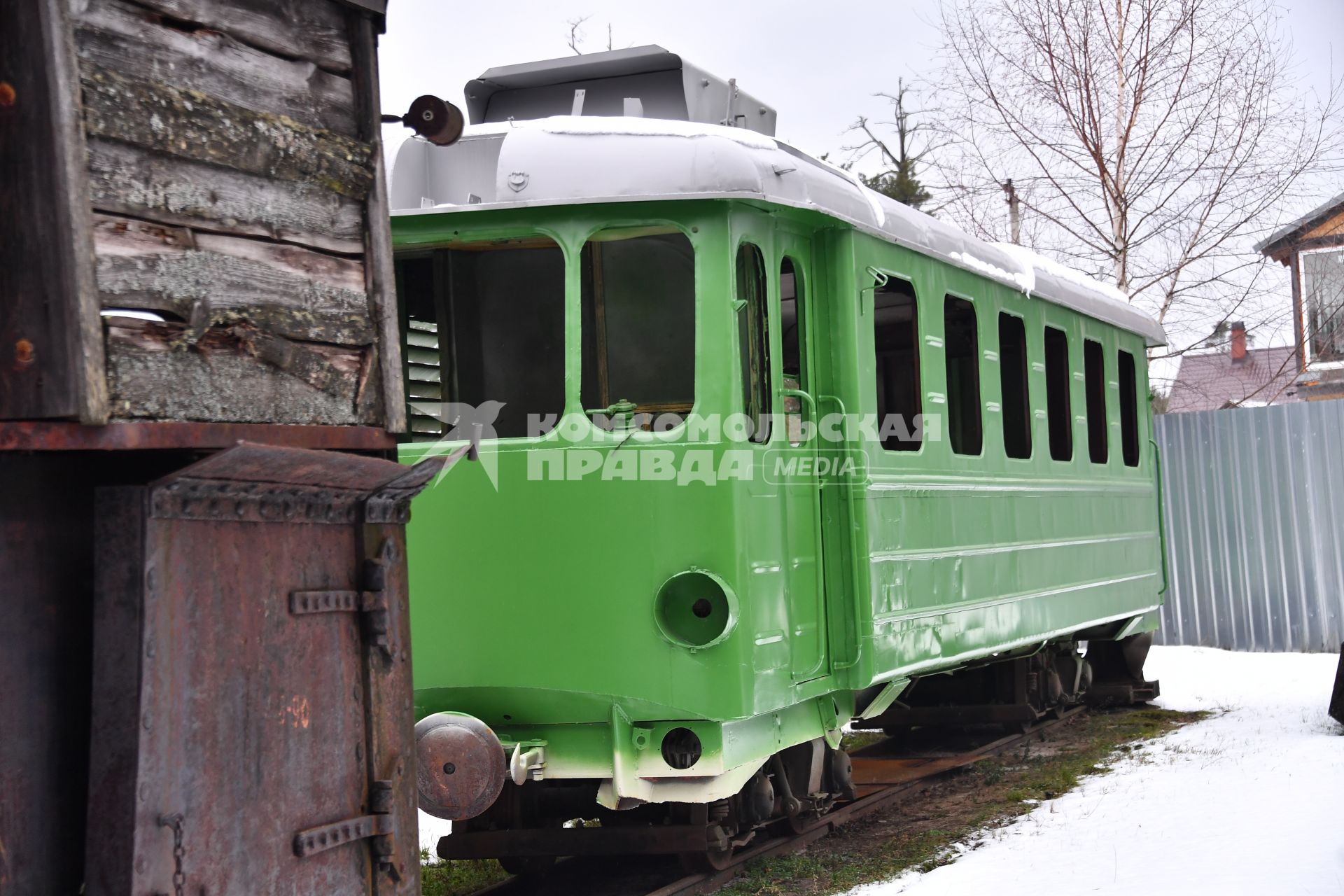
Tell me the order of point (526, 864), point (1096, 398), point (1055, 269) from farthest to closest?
1. point (1096, 398)
2. point (1055, 269)
3. point (526, 864)

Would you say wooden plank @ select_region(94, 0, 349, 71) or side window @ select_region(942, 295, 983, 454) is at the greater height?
wooden plank @ select_region(94, 0, 349, 71)

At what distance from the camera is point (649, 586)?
5453 millimetres

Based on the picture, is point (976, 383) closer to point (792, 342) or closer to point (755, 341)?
point (792, 342)

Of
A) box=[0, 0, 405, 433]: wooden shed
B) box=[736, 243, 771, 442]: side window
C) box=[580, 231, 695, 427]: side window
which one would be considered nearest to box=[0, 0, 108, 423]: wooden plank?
box=[0, 0, 405, 433]: wooden shed

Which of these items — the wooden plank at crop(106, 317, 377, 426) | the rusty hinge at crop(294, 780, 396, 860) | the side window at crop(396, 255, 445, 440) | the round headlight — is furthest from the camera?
the side window at crop(396, 255, 445, 440)

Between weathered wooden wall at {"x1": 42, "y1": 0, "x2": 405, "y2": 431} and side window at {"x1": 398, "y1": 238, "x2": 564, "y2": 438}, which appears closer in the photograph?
weathered wooden wall at {"x1": 42, "y1": 0, "x2": 405, "y2": 431}

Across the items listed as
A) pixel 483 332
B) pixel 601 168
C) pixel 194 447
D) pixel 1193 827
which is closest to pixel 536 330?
pixel 483 332

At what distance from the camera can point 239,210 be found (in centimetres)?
309

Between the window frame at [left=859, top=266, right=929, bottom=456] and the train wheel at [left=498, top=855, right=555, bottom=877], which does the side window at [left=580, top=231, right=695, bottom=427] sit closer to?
the window frame at [left=859, top=266, right=929, bottom=456]

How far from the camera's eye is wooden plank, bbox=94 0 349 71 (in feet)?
10.0

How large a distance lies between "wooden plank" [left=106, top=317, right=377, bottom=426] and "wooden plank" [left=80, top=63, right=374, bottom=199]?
37 cm

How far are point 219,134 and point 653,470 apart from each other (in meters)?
2.71

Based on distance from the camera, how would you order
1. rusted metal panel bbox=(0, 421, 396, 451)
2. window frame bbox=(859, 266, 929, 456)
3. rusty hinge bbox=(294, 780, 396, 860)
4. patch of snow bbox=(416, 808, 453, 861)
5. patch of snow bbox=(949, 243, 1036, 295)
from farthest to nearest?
patch of snow bbox=(949, 243, 1036, 295) → patch of snow bbox=(416, 808, 453, 861) → window frame bbox=(859, 266, 929, 456) → rusty hinge bbox=(294, 780, 396, 860) → rusted metal panel bbox=(0, 421, 396, 451)

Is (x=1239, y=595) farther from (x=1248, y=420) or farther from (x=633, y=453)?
(x=633, y=453)
